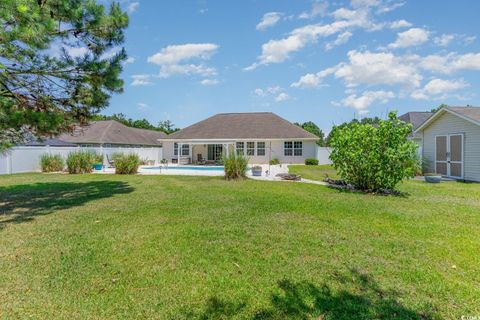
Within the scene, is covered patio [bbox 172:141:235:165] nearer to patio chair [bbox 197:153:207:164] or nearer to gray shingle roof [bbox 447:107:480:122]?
patio chair [bbox 197:153:207:164]

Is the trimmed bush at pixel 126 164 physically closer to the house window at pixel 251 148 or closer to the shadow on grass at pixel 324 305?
the house window at pixel 251 148

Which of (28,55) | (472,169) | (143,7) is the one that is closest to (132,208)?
(28,55)

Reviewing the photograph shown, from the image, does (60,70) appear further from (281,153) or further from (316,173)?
(281,153)

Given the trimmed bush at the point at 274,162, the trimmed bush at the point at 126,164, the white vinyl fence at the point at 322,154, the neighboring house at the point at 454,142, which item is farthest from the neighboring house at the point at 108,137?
the neighboring house at the point at 454,142

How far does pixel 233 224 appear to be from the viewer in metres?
5.97

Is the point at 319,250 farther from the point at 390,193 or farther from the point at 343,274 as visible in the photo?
the point at 390,193

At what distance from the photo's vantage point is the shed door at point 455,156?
574 inches

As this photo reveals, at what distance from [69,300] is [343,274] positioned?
11.3 feet

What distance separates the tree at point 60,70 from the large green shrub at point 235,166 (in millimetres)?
6332

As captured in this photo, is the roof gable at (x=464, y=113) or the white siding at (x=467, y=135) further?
the white siding at (x=467, y=135)

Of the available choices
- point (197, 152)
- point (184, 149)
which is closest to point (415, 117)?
point (197, 152)

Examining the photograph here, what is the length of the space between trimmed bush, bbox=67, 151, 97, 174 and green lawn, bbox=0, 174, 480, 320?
10.9 m

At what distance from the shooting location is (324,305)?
3.02 meters

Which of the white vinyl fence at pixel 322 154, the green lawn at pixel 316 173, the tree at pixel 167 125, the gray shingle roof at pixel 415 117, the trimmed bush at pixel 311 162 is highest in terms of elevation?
the tree at pixel 167 125
